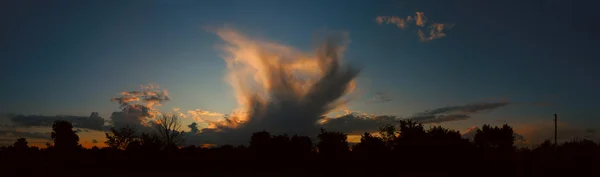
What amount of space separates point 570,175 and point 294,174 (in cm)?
2724

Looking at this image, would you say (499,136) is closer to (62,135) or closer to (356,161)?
(356,161)

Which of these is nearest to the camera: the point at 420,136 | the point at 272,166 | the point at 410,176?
the point at 410,176

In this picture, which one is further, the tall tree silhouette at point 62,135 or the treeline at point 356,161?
the tall tree silhouette at point 62,135

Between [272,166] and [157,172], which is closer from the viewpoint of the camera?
[157,172]

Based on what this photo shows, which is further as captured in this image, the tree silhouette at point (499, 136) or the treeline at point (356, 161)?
the tree silhouette at point (499, 136)

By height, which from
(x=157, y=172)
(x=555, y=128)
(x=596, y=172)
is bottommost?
(x=157, y=172)

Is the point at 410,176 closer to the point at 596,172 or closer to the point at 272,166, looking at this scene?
the point at 596,172

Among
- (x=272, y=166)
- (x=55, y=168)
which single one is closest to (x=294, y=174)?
(x=272, y=166)

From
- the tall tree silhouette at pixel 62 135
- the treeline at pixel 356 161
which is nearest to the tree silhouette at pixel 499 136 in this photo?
the treeline at pixel 356 161

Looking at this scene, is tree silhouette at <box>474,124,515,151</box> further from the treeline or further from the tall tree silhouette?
the tall tree silhouette

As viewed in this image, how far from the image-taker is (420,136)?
4828cm

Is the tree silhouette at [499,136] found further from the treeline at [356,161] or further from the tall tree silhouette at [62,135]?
the tall tree silhouette at [62,135]

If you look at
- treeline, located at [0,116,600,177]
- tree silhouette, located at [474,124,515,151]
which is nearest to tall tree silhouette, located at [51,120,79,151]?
treeline, located at [0,116,600,177]

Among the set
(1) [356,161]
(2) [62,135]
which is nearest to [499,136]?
(1) [356,161]
